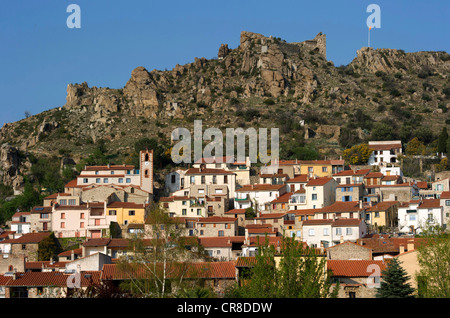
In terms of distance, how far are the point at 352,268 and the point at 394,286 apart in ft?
22.0

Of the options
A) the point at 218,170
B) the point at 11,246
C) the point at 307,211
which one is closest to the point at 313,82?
the point at 218,170

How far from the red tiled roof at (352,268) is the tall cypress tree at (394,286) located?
4.77m

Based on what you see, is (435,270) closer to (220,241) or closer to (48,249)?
(220,241)

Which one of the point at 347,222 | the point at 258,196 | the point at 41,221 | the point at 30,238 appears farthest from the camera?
the point at 258,196

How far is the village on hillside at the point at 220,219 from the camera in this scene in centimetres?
4953

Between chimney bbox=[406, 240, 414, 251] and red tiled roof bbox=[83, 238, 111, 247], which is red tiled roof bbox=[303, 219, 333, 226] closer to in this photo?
chimney bbox=[406, 240, 414, 251]

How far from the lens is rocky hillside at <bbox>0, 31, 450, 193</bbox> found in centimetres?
11225

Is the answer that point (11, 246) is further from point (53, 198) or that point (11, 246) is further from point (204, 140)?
point (204, 140)

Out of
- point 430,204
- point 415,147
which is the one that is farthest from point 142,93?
point 430,204

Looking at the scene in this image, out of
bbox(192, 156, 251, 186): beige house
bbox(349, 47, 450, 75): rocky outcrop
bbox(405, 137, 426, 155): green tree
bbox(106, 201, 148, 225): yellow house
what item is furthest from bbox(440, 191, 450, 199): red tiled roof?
bbox(349, 47, 450, 75): rocky outcrop

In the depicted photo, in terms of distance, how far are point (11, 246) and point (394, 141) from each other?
55.0 metres

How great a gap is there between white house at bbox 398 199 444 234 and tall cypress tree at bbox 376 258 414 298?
1061 inches

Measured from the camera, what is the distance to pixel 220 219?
69.5 m

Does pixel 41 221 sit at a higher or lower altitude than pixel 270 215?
lower
